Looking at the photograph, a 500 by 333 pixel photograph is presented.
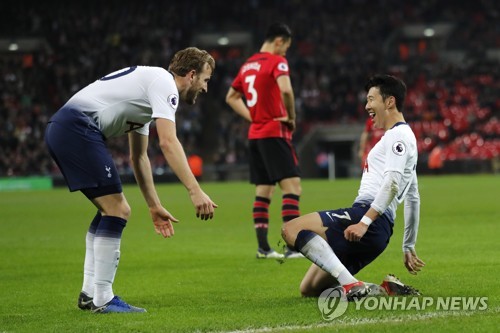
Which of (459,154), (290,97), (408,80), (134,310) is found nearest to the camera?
(134,310)

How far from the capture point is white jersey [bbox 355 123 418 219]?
6977 mm

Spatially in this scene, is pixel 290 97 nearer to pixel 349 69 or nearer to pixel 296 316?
pixel 296 316

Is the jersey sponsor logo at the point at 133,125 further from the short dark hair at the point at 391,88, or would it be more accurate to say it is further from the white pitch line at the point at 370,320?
the white pitch line at the point at 370,320

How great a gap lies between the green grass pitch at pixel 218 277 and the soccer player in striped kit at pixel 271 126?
0.77 metres

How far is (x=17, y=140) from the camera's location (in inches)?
1609

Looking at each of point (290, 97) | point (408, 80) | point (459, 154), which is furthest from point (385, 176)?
point (408, 80)

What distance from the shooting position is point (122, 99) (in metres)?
6.93

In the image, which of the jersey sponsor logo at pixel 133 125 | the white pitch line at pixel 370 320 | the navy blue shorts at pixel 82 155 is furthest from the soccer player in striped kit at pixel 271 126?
the white pitch line at pixel 370 320

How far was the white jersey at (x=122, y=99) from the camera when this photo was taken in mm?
6867

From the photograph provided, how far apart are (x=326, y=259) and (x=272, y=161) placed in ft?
14.9

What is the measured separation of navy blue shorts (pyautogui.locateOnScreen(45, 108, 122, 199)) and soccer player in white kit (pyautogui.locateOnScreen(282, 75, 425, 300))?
1.37m

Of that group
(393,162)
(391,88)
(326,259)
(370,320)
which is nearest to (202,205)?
(326,259)

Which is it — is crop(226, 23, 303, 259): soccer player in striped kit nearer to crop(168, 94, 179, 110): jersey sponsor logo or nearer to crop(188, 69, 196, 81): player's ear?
crop(188, 69, 196, 81): player's ear

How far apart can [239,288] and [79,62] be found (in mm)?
40657
